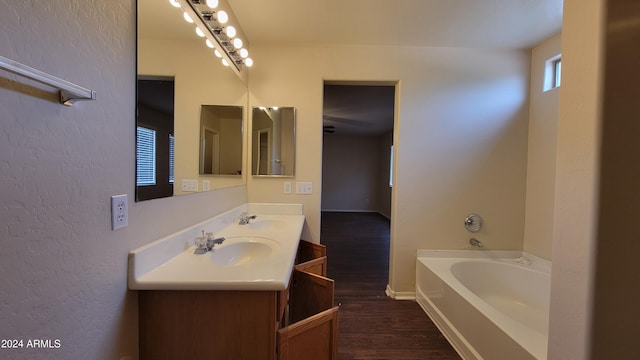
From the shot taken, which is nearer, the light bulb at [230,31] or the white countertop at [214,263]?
the white countertop at [214,263]

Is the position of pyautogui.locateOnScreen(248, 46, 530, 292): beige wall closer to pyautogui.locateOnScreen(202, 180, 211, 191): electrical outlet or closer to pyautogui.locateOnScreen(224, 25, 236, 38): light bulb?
pyautogui.locateOnScreen(224, 25, 236, 38): light bulb

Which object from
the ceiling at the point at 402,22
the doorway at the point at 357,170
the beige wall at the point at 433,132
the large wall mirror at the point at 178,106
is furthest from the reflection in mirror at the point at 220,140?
the doorway at the point at 357,170

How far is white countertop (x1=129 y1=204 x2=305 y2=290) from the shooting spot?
35.8 inches

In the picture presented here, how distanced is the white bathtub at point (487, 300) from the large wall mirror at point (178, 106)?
1.97 meters

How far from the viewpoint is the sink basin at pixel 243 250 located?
1335mm

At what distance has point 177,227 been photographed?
1221 mm

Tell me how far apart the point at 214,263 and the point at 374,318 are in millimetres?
1509

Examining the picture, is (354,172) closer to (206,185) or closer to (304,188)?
(304,188)

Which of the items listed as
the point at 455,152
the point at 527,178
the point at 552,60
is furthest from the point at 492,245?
the point at 552,60

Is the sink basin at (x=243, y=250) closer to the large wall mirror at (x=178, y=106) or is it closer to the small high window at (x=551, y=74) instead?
the large wall mirror at (x=178, y=106)

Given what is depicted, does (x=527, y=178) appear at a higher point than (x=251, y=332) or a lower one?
higher

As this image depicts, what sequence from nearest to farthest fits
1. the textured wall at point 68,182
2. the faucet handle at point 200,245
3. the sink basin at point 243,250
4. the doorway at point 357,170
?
the textured wall at point 68,182 < the faucet handle at point 200,245 < the sink basin at point 243,250 < the doorway at point 357,170

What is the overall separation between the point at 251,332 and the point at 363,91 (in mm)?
3351

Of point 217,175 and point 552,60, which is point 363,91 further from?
point 217,175
